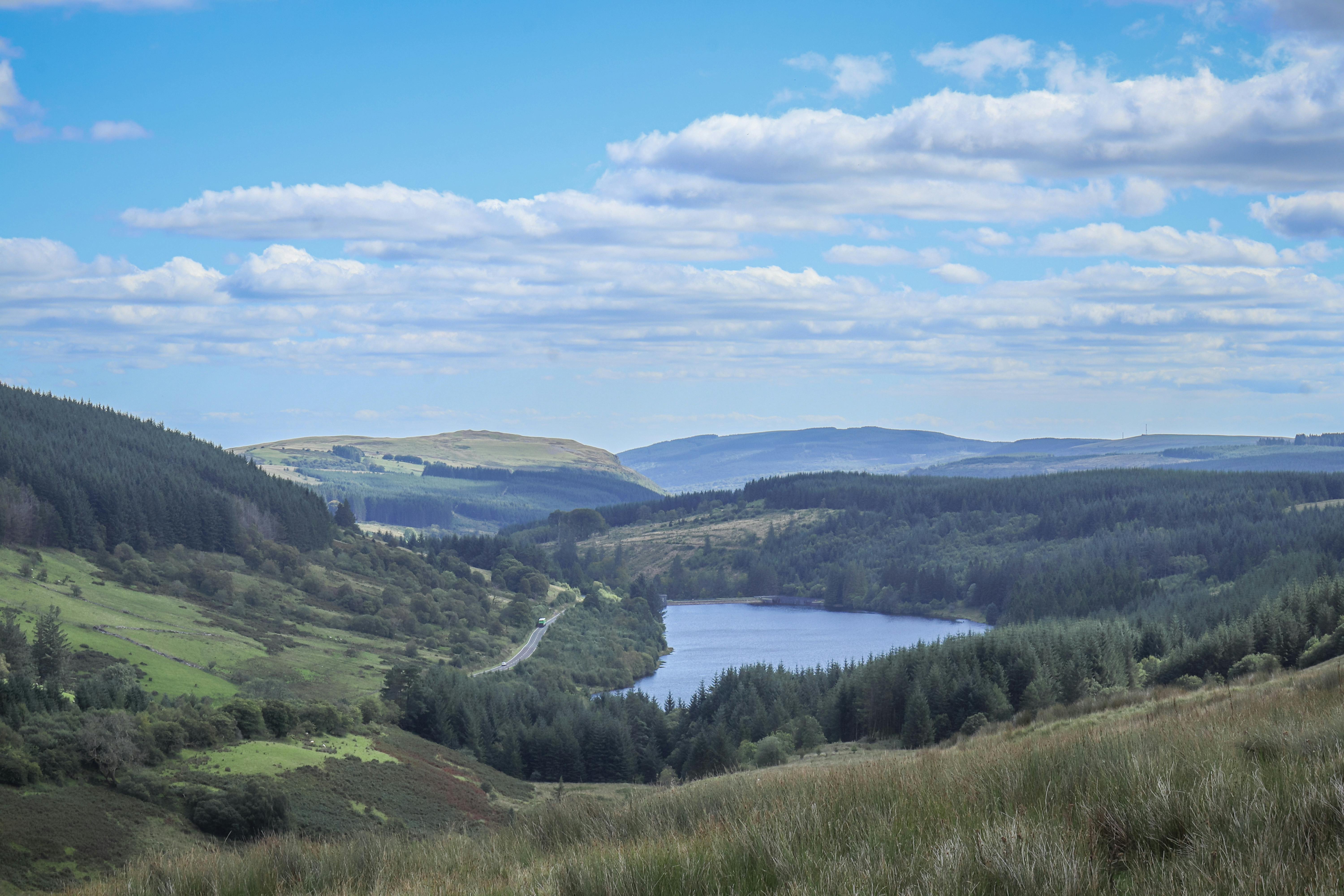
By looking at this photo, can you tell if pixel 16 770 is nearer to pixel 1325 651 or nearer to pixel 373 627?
pixel 1325 651

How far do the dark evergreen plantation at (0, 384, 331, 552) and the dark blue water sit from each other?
70.1 m

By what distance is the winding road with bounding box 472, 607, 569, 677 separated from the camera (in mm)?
130750

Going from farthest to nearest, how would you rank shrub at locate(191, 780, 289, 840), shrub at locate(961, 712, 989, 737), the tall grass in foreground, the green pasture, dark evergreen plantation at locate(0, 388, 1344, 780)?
dark evergreen plantation at locate(0, 388, 1344, 780), shrub at locate(961, 712, 989, 737), the green pasture, shrub at locate(191, 780, 289, 840), the tall grass in foreground

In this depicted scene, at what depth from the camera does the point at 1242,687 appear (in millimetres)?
27516

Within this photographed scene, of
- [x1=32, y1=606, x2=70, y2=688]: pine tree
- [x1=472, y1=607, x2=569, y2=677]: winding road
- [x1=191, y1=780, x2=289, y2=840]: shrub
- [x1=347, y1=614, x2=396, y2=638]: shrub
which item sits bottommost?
[x1=472, y1=607, x2=569, y2=677]: winding road

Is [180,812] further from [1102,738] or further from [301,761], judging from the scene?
[1102,738]

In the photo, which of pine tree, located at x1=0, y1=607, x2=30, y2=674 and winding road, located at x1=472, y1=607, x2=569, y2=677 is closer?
pine tree, located at x1=0, y1=607, x2=30, y2=674

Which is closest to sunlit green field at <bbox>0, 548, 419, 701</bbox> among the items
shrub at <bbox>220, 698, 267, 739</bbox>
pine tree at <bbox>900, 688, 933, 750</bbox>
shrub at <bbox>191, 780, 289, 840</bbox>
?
shrub at <bbox>220, 698, 267, 739</bbox>

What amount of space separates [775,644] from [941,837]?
540 ft

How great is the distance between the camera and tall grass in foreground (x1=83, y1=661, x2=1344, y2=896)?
19.4 feet

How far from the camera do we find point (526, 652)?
145 metres

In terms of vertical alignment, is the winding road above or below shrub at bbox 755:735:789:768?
below

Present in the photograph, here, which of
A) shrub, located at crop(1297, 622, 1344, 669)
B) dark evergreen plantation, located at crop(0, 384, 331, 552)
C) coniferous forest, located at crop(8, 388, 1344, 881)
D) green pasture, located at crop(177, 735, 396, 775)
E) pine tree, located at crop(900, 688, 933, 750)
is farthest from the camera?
dark evergreen plantation, located at crop(0, 384, 331, 552)

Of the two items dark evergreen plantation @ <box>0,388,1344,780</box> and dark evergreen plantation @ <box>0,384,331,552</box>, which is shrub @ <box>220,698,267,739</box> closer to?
dark evergreen plantation @ <box>0,388,1344,780</box>
